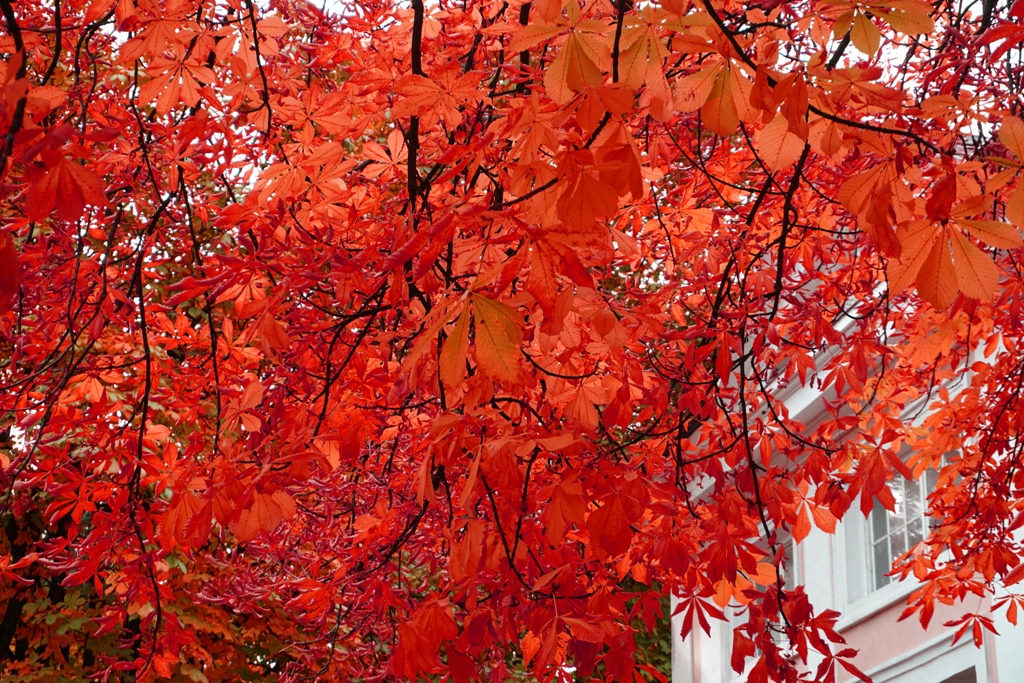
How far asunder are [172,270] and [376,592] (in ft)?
22.3

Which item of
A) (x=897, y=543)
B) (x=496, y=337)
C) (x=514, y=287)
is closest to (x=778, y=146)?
(x=496, y=337)

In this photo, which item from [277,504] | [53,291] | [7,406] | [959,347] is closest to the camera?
[277,504]

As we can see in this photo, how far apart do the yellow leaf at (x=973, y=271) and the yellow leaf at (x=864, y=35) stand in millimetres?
409

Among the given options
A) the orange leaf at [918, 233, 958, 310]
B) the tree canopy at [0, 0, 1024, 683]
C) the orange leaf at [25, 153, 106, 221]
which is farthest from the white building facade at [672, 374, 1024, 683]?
the orange leaf at [25, 153, 106, 221]

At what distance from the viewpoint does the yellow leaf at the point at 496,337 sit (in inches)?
62.1

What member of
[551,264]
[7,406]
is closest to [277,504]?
[551,264]

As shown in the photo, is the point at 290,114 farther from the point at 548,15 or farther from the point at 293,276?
the point at 548,15

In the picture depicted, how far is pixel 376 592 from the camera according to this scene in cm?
360

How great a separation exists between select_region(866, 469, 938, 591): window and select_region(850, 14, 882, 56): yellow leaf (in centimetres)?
664

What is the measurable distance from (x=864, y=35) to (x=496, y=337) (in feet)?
3.20

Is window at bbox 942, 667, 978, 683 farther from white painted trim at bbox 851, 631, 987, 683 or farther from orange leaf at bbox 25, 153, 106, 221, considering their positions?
orange leaf at bbox 25, 153, 106, 221

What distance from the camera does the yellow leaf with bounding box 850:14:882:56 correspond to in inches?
73.8

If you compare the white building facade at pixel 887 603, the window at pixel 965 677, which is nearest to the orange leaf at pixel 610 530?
the white building facade at pixel 887 603

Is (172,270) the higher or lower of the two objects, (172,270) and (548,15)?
the higher
